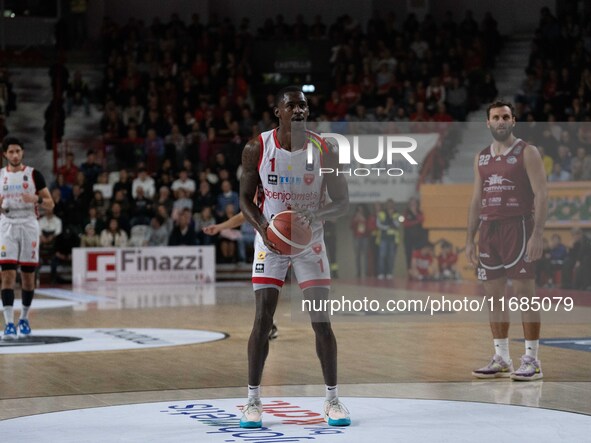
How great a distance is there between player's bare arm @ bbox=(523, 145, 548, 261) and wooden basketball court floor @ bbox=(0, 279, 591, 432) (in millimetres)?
996

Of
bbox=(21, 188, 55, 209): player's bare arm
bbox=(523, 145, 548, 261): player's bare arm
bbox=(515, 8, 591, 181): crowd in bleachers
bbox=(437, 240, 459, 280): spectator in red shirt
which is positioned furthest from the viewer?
bbox=(515, 8, 591, 181): crowd in bleachers

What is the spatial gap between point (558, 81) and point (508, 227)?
16.7m

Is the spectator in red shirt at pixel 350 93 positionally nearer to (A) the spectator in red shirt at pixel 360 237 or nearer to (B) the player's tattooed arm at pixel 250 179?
(A) the spectator in red shirt at pixel 360 237

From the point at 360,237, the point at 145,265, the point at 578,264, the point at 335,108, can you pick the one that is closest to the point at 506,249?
the point at 360,237

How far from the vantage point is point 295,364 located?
967 centimetres

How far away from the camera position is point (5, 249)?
37.8 feet

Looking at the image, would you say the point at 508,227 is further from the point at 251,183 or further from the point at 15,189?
the point at 15,189

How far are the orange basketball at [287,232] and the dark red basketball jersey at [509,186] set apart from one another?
2.56 m

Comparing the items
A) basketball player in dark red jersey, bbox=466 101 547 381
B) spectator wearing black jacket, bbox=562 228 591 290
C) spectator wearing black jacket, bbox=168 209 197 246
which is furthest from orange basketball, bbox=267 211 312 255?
spectator wearing black jacket, bbox=168 209 197 246

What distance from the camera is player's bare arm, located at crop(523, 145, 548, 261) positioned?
8.59 m

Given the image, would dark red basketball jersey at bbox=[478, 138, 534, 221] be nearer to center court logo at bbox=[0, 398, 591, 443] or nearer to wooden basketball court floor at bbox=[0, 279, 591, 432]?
wooden basketball court floor at bbox=[0, 279, 591, 432]

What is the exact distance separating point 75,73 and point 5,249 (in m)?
15.7

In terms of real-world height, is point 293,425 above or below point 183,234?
below

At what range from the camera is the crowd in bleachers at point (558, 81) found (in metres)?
19.7
